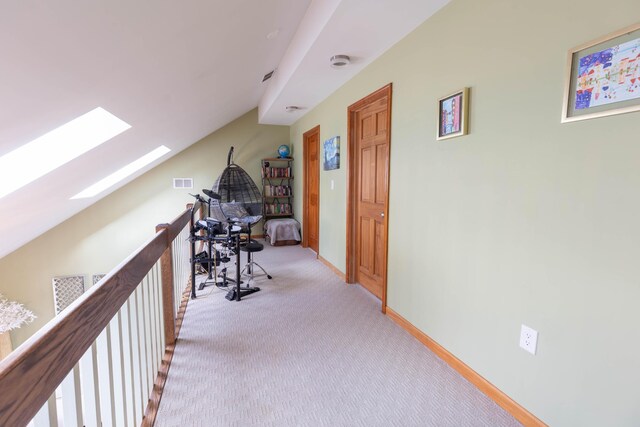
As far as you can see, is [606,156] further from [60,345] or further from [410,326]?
[60,345]

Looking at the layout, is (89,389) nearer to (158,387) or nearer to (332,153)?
(158,387)

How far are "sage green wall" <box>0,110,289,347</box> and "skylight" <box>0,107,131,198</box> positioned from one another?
3128mm

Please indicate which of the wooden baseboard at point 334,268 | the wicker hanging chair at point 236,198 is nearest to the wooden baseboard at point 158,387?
the wicker hanging chair at point 236,198

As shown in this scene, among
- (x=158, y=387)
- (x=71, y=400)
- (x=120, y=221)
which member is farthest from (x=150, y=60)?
(x=120, y=221)

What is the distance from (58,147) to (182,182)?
127 inches

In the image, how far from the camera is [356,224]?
3.54 m

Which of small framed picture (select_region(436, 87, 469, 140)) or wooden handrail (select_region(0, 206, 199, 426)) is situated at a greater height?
small framed picture (select_region(436, 87, 469, 140))

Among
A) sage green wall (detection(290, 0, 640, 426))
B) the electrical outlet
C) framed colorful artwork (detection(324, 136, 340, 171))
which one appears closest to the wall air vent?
framed colorful artwork (detection(324, 136, 340, 171))

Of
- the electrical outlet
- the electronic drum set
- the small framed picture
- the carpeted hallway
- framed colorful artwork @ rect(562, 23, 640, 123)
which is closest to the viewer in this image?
framed colorful artwork @ rect(562, 23, 640, 123)

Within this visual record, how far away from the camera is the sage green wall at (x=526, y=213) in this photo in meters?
1.20

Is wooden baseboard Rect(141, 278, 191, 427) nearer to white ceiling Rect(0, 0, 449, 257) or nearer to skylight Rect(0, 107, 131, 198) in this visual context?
white ceiling Rect(0, 0, 449, 257)

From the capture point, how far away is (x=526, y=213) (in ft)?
5.05

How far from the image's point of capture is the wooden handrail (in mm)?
580

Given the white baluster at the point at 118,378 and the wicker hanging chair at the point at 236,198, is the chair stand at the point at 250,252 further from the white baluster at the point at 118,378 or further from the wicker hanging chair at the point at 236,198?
the white baluster at the point at 118,378
